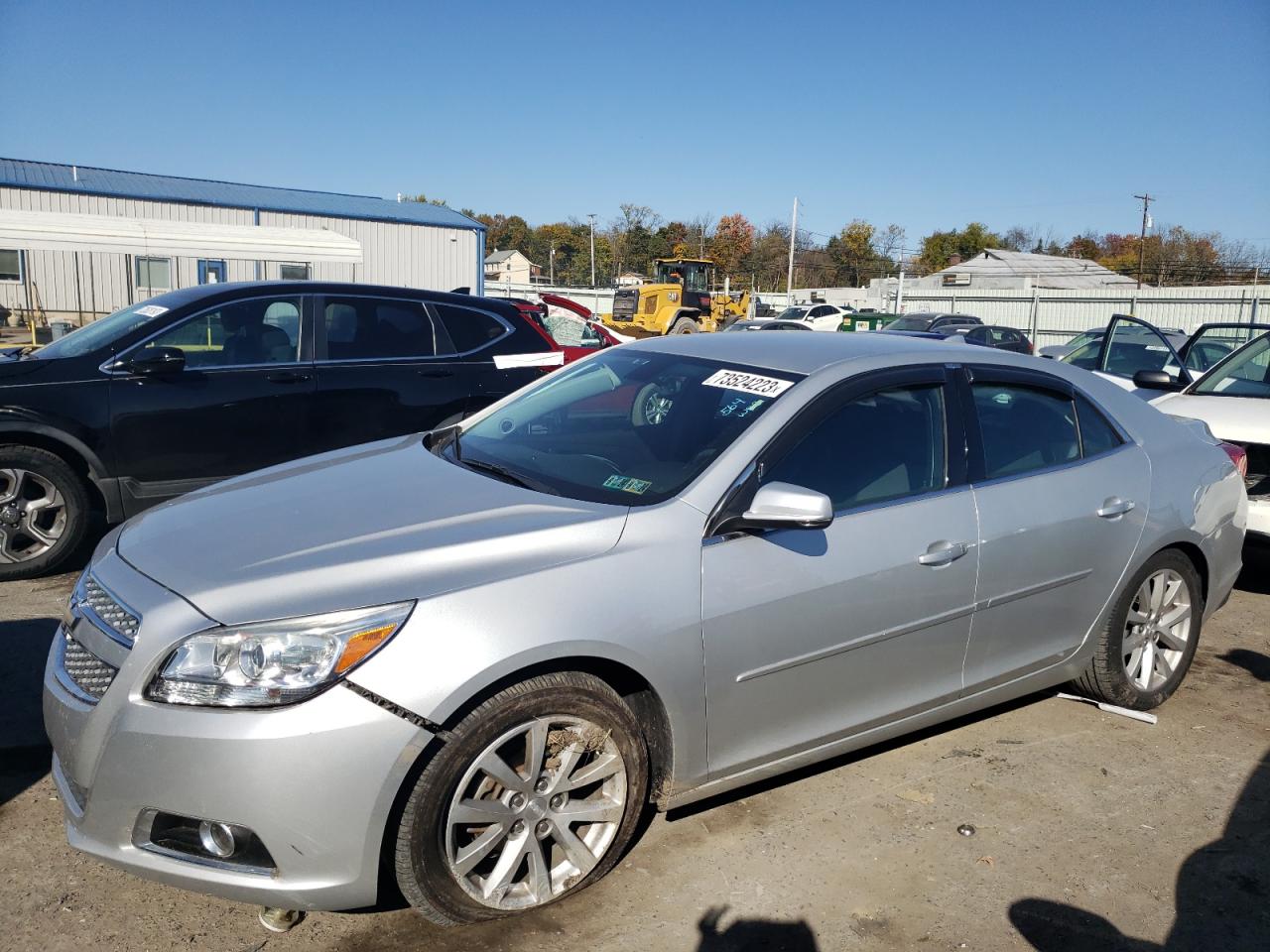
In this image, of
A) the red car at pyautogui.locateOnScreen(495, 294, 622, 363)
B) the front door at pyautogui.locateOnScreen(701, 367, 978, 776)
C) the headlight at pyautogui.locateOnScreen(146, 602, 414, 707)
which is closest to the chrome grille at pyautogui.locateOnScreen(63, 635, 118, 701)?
the headlight at pyautogui.locateOnScreen(146, 602, 414, 707)

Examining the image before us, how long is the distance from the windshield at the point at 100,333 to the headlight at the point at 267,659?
4.10 meters

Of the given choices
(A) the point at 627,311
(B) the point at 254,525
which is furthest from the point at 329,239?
(B) the point at 254,525

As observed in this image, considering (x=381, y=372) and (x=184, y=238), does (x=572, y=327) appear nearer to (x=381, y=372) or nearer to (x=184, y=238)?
(x=381, y=372)

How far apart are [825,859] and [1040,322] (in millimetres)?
35928

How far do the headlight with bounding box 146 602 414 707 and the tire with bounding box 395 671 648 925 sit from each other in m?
0.33

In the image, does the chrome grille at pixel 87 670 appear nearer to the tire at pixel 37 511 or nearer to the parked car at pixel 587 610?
the parked car at pixel 587 610

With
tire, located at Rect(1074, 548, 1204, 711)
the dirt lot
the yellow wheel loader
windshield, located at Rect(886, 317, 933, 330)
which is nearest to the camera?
the dirt lot

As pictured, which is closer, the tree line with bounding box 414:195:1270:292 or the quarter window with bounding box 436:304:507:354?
the quarter window with bounding box 436:304:507:354

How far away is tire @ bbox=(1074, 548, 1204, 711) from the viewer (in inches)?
159

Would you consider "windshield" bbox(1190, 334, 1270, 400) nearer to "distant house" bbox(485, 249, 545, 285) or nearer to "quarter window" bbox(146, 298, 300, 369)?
"quarter window" bbox(146, 298, 300, 369)

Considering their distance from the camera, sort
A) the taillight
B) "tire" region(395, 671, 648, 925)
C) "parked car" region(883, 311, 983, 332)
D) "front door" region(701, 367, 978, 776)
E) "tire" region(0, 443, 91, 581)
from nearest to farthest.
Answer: "tire" region(395, 671, 648, 925) < "front door" region(701, 367, 978, 776) < the taillight < "tire" region(0, 443, 91, 581) < "parked car" region(883, 311, 983, 332)

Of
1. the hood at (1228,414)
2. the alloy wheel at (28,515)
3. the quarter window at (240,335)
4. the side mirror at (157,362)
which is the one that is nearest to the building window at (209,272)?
the quarter window at (240,335)

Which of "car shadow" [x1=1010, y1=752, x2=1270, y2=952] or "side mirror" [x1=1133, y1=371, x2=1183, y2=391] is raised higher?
"side mirror" [x1=1133, y1=371, x2=1183, y2=391]

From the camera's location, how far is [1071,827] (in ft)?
11.1
